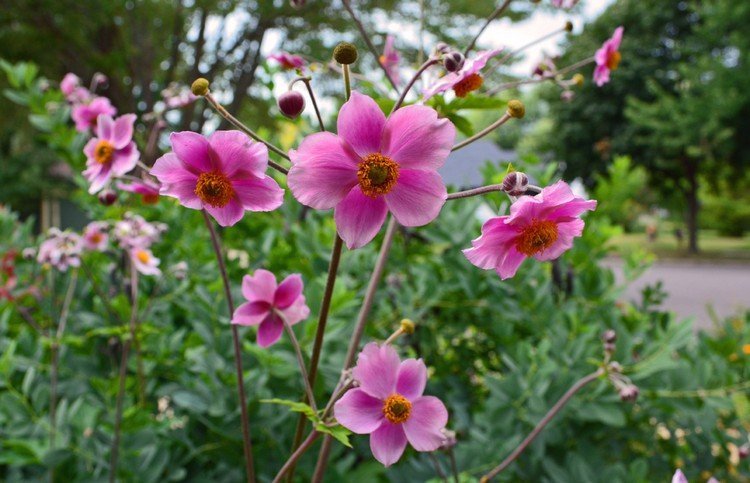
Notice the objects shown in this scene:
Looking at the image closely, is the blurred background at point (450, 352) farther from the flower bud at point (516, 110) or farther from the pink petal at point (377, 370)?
the pink petal at point (377, 370)

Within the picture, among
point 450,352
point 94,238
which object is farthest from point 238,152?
point 450,352

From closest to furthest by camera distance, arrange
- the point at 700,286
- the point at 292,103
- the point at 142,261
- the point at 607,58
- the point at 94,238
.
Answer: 1. the point at 292,103
2. the point at 607,58
3. the point at 142,261
4. the point at 94,238
5. the point at 700,286

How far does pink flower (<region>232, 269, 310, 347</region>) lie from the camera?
651 millimetres

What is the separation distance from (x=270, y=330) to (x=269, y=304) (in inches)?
1.3

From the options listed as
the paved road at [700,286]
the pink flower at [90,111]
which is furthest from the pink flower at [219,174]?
the paved road at [700,286]

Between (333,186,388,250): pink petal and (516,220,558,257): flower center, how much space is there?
12 centimetres

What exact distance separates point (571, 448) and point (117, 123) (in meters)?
1.19

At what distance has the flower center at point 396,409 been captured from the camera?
0.52m

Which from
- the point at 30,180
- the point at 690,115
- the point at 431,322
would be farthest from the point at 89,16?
the point at 690,115

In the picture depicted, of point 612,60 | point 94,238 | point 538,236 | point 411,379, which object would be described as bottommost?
point 94,238

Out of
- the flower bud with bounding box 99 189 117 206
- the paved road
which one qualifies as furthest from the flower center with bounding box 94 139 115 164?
the paved road

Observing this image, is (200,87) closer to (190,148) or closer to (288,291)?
(190,148)

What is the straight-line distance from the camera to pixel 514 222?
47cm

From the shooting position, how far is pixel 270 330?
68cm
